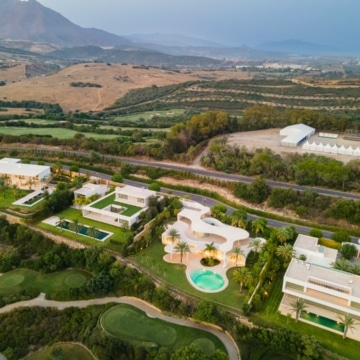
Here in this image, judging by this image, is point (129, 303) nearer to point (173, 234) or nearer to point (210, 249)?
point (173, 234)

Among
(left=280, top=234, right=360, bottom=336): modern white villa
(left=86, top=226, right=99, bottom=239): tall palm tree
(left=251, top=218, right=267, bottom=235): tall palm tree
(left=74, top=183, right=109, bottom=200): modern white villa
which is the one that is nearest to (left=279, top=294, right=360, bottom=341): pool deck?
(left=280, top=234, right=360, bottom=336): modern white villa

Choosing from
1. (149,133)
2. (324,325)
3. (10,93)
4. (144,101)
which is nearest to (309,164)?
(324,325)

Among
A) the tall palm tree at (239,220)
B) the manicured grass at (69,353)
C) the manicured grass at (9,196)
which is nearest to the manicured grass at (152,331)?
the manicured grass at (69,353)

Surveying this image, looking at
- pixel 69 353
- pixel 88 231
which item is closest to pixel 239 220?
pixel 88 231

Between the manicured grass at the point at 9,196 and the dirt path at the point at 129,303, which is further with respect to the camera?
the manicured grass at the point at 9,196

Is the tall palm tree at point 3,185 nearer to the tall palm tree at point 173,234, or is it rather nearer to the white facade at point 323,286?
the tall palm tree at point 173,234

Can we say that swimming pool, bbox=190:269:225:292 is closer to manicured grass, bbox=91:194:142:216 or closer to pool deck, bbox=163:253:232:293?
pool deck, bbox=163:253:232:293

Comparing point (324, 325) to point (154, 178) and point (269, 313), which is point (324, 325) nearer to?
point (269, 313)
